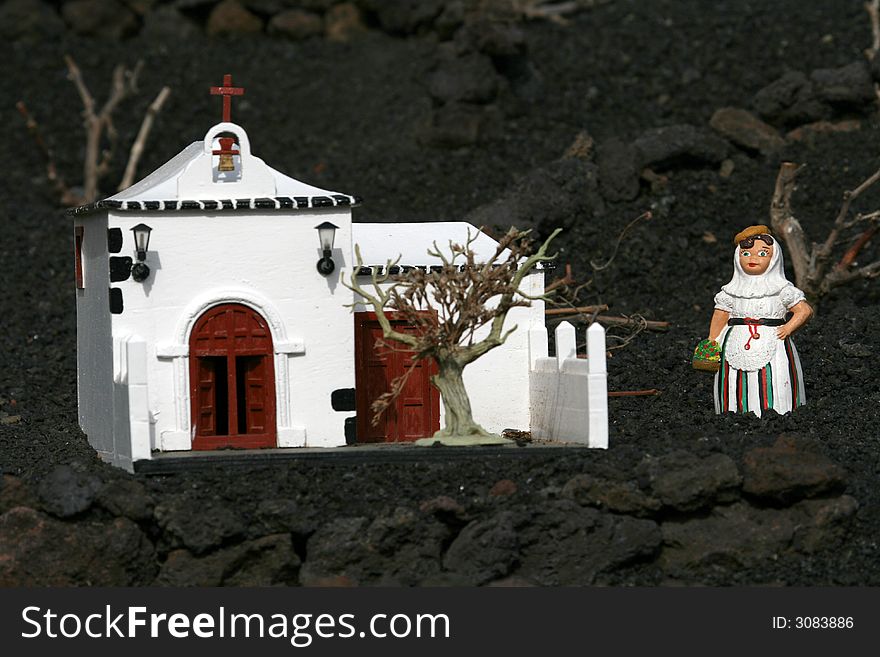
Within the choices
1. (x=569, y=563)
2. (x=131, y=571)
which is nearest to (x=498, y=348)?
(x=569, y=563)

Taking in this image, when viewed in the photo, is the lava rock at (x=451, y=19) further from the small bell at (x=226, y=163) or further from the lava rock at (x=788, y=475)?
the lava rock at (x=788, y=475)

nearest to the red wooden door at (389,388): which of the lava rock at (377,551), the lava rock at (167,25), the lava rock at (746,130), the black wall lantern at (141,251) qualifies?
the black wall lantern at (141,251)

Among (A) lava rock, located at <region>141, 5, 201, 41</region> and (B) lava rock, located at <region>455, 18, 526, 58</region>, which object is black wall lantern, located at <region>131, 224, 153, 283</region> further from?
(A) lava rock, located at <region>141, 5, 201, 41</region>

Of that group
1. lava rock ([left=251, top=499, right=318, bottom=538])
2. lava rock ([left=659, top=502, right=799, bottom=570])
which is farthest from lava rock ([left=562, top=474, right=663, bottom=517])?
lava rock ([left=251, top=499, right=318, bottom=538])

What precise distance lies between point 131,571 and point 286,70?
17.8 metres

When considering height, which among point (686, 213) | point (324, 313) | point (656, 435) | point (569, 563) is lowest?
point (569, 563)

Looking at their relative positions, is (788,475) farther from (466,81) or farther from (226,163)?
(466,81)

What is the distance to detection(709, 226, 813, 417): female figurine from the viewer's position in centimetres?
1580

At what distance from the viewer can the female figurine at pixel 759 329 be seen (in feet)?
51.8

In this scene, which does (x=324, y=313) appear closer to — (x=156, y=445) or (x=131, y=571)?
(x=156, y=445)

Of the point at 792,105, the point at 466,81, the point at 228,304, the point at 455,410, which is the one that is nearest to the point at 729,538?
the point at 455,410

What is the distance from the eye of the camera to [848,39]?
92.2ft

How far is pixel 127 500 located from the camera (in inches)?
545

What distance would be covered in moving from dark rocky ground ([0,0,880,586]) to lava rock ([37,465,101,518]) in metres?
0.03
